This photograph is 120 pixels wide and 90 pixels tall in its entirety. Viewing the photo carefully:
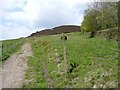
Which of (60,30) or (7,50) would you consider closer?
(7,50)

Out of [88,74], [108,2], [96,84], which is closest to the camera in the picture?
[96,84]

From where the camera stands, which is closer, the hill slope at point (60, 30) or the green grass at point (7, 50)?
the green grass at point (7, 50)

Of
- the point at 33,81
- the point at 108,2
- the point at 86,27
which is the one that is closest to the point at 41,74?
the point at 33,81

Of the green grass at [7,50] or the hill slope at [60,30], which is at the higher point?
the hill slope at [60,30]

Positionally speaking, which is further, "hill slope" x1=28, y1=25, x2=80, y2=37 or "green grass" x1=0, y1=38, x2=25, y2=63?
"hill slope" x1=28, y1=25, x2=80, y2=37

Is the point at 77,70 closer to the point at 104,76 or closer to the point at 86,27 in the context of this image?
the point at 104,76

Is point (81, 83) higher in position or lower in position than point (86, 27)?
lower

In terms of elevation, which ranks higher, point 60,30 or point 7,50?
point 60,30

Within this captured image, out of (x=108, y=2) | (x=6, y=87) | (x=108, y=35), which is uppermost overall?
(x=108, y=2)

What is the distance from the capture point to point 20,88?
18594 mm

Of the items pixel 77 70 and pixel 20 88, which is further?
pixel 77 70

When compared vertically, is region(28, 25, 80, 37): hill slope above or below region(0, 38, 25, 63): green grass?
above

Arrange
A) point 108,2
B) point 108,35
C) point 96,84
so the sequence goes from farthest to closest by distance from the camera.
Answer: point 108,35 < point 108,2 < point 96,84

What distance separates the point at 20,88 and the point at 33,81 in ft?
5.27
